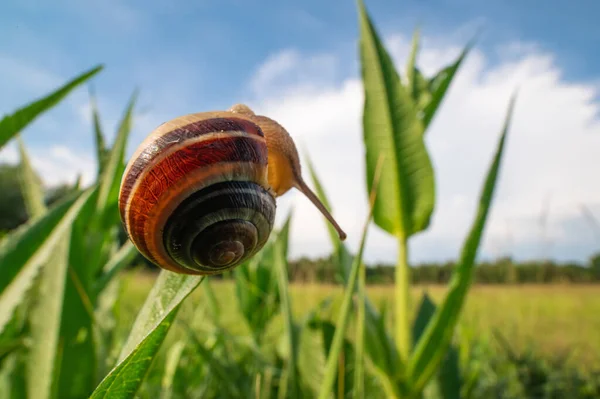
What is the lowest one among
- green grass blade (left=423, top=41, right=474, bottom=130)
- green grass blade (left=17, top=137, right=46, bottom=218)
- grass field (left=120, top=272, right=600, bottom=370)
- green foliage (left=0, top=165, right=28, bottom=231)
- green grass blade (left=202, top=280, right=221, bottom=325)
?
grass field (left=120, top=272, right=600, bottom=370)

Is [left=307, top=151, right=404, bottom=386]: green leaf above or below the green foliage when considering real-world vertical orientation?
below

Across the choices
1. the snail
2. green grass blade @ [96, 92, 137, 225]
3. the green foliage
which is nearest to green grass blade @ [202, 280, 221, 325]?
green grass blade @ [96, 92, 137, 225]

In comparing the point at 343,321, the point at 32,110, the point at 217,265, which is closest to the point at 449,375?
the point at 343,321

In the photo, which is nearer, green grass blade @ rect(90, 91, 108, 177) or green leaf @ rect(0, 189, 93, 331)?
green leaf @ rect(0, 189, 93, 331)

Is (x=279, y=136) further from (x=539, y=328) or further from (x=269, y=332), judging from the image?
(x=539, y=328)

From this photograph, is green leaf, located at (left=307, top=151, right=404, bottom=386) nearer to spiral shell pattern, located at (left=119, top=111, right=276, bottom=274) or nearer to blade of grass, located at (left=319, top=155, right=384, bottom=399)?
blade of grass, located at (left=319, top=155, right=384, bottom=399)

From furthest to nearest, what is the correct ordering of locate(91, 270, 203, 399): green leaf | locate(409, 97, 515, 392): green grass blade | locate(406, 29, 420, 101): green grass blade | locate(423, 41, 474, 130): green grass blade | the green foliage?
the green foliage < locate(406, 29, 420, 101): green grass blade < locate(423, 41, 474, 130): green grass blade < locate(409, 97, 515, 392): green grass blade < locate(91, 270, 203, 399): green leaf

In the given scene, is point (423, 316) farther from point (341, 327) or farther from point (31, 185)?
point (31, 185)
